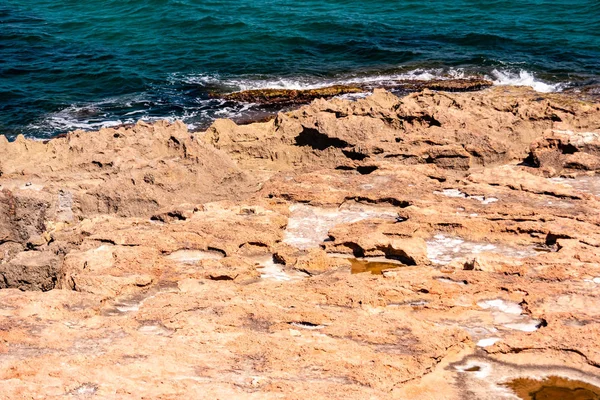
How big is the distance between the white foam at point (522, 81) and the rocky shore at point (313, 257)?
10866mm

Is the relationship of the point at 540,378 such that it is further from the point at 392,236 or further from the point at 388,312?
the point at 392,236

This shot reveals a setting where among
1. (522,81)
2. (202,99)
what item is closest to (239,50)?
(202,99)

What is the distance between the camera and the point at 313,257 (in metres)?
9.71

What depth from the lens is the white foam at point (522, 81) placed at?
85.8 feet

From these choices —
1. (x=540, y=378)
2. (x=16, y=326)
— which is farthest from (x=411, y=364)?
(x=16, y=326)

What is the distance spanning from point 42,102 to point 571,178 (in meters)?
20.7

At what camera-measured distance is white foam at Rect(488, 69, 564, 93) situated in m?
26.2

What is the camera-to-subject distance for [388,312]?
8.12m

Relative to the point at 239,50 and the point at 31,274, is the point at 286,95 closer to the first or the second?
the point at 239,50

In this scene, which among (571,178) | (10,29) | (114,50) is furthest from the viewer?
(10,29)

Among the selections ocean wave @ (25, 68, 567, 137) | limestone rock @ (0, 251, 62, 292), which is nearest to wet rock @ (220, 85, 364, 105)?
ocean wave @ (25, 68, 567, 137)

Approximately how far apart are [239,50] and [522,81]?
1282 centimetres

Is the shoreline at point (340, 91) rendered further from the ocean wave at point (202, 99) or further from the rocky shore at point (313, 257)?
the rocky shore at point (313, 257)

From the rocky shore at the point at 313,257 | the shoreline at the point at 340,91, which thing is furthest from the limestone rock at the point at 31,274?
the shoreline at the point at 340,91
